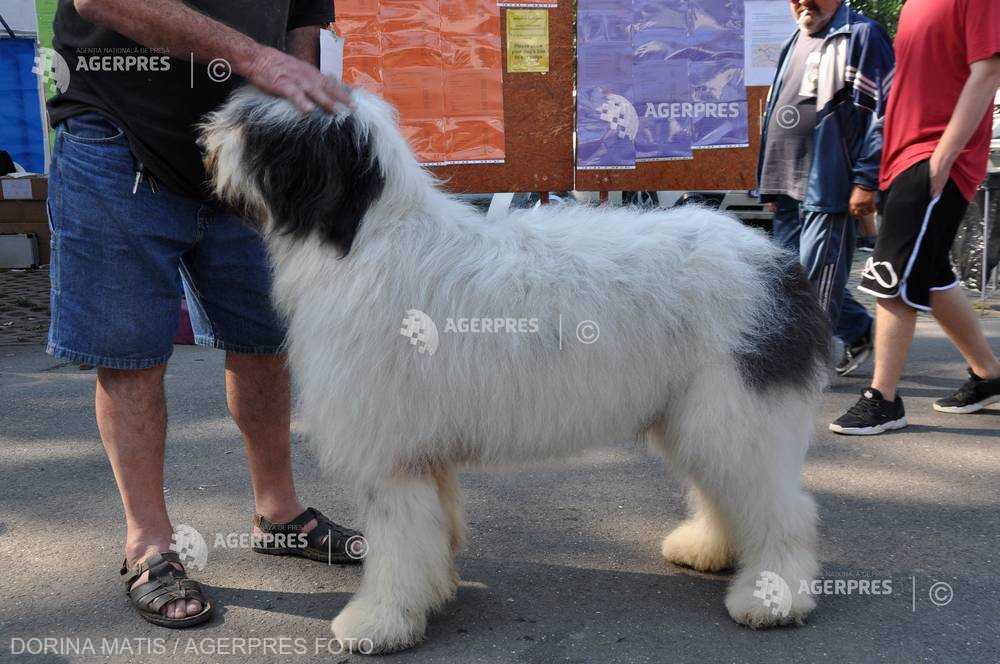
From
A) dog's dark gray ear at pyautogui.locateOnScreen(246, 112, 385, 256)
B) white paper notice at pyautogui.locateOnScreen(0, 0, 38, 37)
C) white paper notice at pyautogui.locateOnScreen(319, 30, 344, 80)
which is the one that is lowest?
dog's dark gray ear at pyautogui.locateOnScreen(246, 112, 385, 256)

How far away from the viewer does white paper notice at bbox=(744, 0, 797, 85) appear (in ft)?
24.0

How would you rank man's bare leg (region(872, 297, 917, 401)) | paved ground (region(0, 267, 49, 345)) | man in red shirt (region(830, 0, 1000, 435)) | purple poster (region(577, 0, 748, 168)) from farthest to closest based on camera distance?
paved ground (region(0, 267, 49, 345))
purple poster (region(577, 0, 748, 168))
man's bare leg (region(872, 297, 917, 401))
man in red shirt (region(830, 0, 1000, 435))

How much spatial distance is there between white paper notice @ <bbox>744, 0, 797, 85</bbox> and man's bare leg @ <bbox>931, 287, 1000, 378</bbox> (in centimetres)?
342

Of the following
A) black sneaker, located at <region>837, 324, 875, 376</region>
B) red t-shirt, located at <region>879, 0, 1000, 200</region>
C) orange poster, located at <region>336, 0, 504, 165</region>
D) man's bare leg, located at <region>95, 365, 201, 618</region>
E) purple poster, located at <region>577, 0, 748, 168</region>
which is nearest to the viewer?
man's bare leg, located at <region>95, 365, 201, 618</region>

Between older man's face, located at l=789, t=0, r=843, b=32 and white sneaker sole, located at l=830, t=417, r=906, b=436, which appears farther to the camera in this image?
older man's face, located at l=789, t=0, r=843, b=32

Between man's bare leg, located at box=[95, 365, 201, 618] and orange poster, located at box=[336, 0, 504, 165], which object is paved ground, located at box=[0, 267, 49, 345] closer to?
orange poster, located at box=[336, 0, 504, 165]

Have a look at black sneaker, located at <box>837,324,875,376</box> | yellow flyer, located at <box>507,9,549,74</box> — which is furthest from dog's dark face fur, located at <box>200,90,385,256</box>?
yellow flyer, located at <box>507,9,549,74</box>

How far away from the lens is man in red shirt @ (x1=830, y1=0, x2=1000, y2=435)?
13.2 feet

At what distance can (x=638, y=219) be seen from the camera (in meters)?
2.83

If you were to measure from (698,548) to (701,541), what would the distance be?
0.03 meters

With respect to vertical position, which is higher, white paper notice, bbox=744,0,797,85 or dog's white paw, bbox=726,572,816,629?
white paper notice, bbox=744,0,797,85

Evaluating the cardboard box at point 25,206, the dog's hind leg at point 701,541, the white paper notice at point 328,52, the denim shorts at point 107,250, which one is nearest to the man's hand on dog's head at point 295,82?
the denim shorts at point 107,250

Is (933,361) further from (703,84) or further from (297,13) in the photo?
(297,13)

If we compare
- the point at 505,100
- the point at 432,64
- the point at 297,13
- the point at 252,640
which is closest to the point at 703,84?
the point at 505,100
